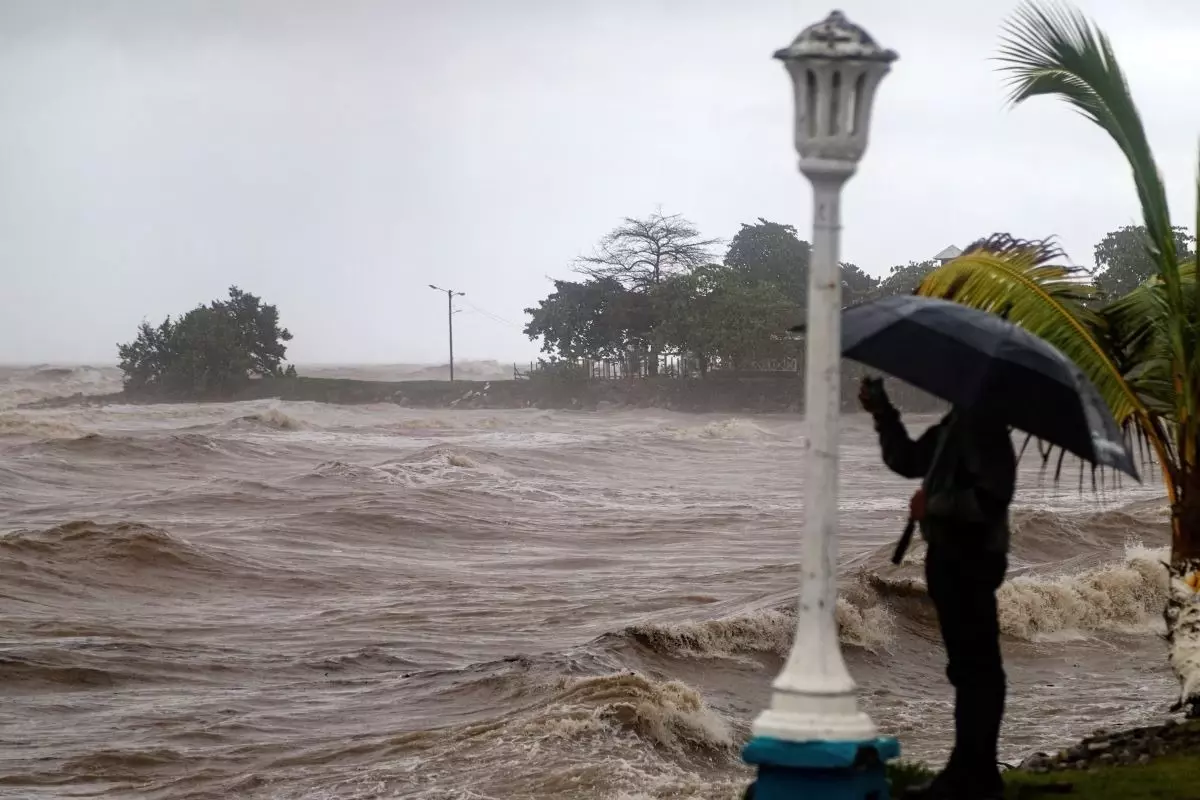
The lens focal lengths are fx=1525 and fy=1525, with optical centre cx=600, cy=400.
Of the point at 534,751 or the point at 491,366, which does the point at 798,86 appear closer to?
the point at 534,751

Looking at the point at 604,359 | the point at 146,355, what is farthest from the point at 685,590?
the point at 146,355

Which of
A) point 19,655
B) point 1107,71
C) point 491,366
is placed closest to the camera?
point 1107,71

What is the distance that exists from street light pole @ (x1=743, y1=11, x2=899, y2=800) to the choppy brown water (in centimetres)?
380

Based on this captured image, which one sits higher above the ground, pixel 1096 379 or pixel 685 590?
pixel 1096 379

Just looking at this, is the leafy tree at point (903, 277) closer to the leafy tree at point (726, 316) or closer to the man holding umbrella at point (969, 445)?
the leafy tree at point (726, 316)

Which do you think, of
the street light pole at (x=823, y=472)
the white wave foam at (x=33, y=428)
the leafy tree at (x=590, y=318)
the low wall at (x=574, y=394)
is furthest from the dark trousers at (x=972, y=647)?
the leafy tree at (x=590, y=318)

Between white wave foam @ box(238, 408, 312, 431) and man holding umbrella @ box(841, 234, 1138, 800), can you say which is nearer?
man holding umbrella @ box(841, 234, 1138, 800)

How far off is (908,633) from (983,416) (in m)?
8.90

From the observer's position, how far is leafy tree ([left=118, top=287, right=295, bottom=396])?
240ft

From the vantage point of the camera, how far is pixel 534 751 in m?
8.27

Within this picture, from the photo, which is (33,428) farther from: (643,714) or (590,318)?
(643,714)

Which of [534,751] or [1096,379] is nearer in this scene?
[1096,379]

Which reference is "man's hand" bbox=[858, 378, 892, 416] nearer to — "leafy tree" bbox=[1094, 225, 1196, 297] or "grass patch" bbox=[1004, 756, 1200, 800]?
"grass patch" bbox=[1004, 756, 1200, 800]

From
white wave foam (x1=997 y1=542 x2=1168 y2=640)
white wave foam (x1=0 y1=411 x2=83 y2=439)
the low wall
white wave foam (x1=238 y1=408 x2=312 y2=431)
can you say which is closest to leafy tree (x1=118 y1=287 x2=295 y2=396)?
the low wall
